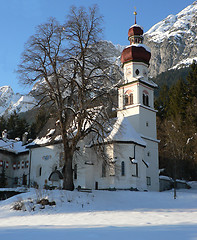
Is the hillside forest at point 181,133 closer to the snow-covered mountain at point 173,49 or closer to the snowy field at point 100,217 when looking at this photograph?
the snowy field at point 100,217

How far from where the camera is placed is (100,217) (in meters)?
14.8

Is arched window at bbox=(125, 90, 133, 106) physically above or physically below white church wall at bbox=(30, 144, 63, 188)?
above

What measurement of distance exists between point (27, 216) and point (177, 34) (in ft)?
551

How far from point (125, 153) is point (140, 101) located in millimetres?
8922

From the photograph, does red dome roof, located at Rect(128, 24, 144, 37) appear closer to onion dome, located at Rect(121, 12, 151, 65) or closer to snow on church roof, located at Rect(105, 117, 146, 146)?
onion dome, located at Rect(121, 12, 151, 65)

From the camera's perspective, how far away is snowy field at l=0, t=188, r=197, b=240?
373 inches

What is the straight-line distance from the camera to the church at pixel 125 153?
30984 millimetres

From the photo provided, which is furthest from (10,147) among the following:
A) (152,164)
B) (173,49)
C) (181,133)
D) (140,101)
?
(173,49)

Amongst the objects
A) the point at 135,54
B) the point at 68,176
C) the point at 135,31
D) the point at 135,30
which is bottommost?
the point at 68,176

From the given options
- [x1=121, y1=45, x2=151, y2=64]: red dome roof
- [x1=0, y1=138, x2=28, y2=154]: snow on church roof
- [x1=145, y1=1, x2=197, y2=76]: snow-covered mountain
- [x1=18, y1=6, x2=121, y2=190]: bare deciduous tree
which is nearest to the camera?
[x1=18, y1=6, x2=121, y2=190]: bare deciduous tree

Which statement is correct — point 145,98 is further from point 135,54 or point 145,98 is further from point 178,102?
point 178,102

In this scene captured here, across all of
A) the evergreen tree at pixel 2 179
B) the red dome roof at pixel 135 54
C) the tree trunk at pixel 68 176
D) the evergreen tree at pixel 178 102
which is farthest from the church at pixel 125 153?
the evergreen tree at pixel 178 102

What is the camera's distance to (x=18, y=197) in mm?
20703

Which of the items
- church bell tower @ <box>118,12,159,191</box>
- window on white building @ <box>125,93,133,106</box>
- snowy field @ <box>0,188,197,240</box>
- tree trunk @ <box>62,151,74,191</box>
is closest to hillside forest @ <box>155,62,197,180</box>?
church bell tower @ <box>118,12,159,191</box>
